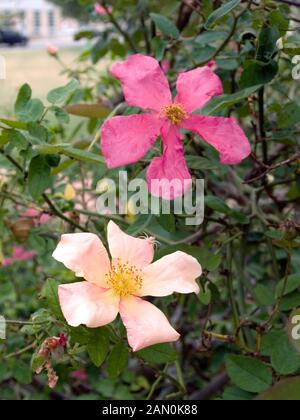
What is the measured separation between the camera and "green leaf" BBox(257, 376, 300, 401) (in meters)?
0.51

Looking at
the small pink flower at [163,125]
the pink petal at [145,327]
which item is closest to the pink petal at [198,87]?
the small pink flower at [163,125]

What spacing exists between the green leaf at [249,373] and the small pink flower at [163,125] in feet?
A: 0.75

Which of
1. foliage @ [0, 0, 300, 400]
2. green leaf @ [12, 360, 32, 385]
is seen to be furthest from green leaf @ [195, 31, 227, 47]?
green leaf @ [12, 360, 32, 385]

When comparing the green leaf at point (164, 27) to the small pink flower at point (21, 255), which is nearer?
the green leaf at point (164, 27)

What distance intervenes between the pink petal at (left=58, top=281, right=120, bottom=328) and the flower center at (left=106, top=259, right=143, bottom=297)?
11mm

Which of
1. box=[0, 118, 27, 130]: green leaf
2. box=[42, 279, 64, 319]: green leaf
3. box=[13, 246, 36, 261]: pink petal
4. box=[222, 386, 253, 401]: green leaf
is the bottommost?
box=[13, 246, 36, 261]: pink petal

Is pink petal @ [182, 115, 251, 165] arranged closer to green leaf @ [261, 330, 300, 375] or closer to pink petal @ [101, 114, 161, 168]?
pink petal @ [101, 114, 161, 168]

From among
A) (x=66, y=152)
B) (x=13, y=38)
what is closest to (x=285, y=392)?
(x=66, y=152)

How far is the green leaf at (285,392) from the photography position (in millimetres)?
507

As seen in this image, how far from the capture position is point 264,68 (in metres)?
0.72

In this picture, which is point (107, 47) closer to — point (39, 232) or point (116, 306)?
point (39, 232)

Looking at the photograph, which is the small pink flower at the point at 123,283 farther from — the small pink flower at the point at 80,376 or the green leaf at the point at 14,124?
the small pink flower at the point at 80,376
